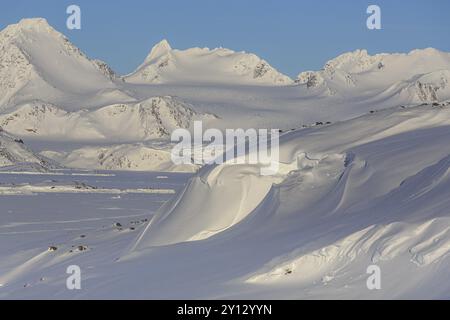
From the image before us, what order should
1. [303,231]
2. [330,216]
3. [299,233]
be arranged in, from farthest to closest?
[330,216]
[303,231]
[299,233]

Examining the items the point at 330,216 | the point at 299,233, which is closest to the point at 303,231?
the point at 299,233

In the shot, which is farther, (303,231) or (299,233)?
(303,231)

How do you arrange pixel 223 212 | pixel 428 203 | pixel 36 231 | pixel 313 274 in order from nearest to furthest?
pixel 313 274
pixel 428 203
pixel 223 212
pixel 36 231

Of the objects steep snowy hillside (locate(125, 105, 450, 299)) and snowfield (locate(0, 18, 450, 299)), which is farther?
snowfield (locate(0, 18, 450, 299))

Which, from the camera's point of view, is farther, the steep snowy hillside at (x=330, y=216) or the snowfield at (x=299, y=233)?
the snowfield at (x=299, y=233)

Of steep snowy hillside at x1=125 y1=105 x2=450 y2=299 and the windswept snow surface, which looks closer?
steep snowy hillside at x1=125 y1=105 x2=450 y2=299

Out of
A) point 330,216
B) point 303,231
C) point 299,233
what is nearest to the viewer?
point 299,233

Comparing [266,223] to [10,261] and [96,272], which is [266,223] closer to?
[96,272]

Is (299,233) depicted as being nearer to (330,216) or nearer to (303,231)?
(303,231)

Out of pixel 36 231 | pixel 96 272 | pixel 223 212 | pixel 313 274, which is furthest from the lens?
pixel 36 231

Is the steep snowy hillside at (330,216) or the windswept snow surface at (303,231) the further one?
the windswept snow surface at (303,231)
